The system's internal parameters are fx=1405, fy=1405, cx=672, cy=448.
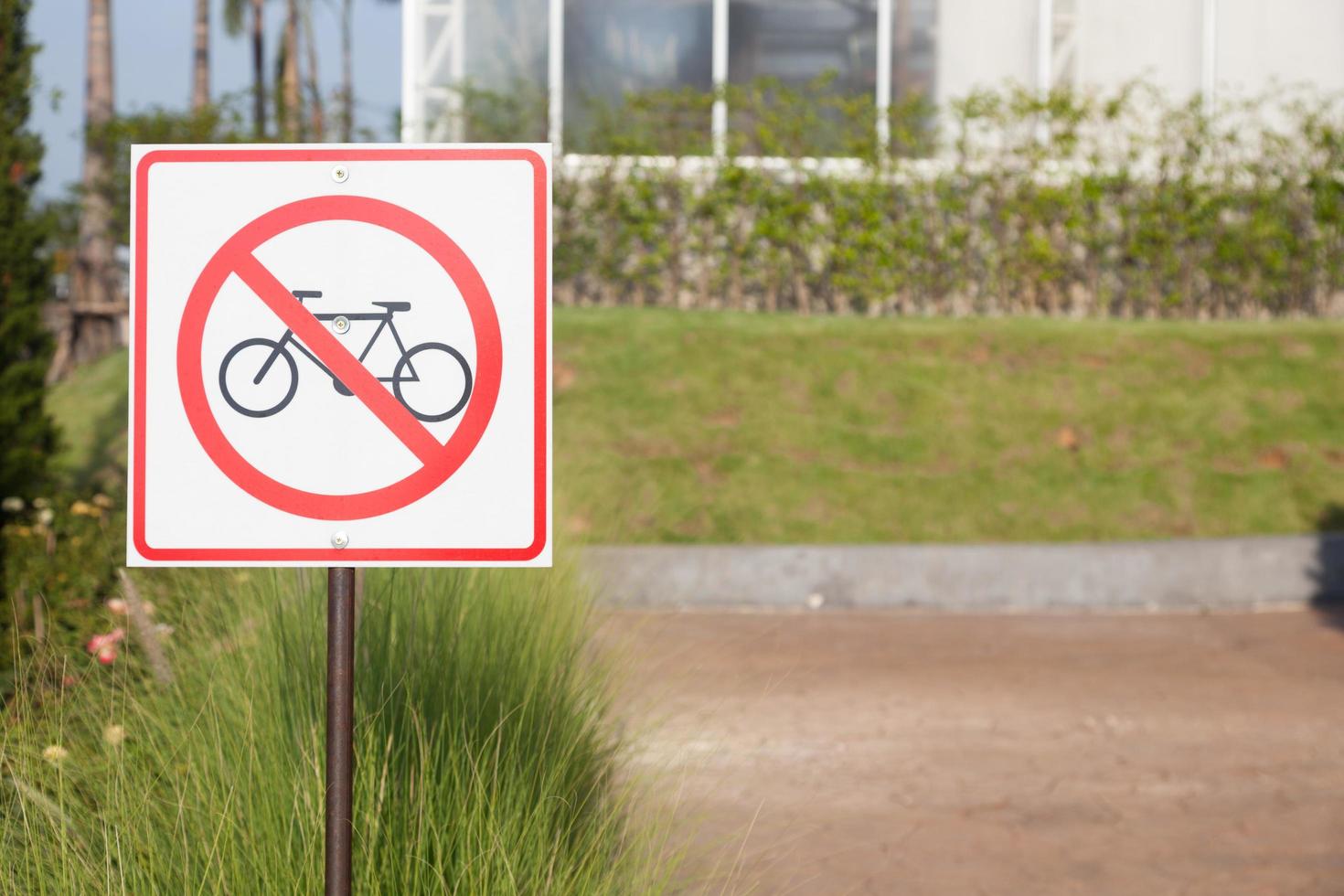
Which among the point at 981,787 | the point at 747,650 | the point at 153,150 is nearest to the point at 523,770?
the point at 153,150

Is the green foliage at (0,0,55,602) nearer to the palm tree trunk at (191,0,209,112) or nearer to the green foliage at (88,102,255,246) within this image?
the green foliage at (88,102,255,246)

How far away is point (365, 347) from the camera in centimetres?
214

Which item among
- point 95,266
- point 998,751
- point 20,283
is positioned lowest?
point 998,751

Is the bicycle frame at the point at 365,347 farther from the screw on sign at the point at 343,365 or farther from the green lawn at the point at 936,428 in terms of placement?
the green lawn at the point at 936,428

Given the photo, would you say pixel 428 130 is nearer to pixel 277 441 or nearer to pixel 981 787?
pixel 981 787

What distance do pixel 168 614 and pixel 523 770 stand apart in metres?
2.26

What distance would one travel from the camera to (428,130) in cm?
1505

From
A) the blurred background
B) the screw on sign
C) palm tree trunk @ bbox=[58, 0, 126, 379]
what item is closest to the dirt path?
the blurred background

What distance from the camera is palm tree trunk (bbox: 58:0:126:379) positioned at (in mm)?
17125

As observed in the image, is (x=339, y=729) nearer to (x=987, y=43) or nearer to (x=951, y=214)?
(x=951, y=214)

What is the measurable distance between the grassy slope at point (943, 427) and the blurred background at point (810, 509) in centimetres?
4

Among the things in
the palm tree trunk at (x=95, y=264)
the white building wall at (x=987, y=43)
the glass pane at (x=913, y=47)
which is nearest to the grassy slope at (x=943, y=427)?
the glass pane at (x=913, y=47)

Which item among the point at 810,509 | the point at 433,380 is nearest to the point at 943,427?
the point at 810,509

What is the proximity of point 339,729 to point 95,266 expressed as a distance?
64.5 feet
